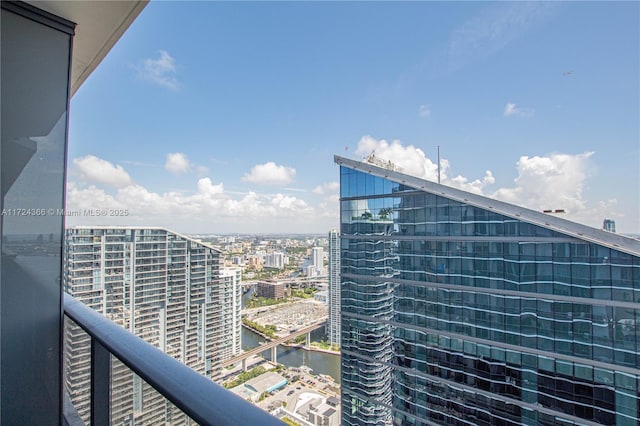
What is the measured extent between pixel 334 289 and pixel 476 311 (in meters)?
3.00

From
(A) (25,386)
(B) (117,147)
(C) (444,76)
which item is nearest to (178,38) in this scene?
(B) (117,147)

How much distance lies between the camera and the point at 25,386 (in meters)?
0.95

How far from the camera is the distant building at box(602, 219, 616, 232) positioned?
3832 millimetres

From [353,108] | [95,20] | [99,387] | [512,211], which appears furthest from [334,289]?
[95,20]

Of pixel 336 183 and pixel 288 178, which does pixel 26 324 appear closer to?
pixel 336 183

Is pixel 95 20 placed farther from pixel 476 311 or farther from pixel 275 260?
pixel 476 311

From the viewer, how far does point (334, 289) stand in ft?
22.0

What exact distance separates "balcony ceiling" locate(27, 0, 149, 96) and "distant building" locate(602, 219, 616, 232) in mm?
5428

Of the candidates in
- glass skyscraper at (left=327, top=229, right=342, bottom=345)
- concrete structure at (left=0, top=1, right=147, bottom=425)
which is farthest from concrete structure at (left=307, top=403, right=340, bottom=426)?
concrete structure at (left=0, top=1, right=147, bottom=425)

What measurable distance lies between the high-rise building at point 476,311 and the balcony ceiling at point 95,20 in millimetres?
4918

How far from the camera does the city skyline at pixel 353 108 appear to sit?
11.2 ft

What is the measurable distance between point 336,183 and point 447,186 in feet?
7.71

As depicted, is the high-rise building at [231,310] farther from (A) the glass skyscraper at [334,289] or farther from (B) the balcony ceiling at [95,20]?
(B) the balcony ceiling at [95,20]

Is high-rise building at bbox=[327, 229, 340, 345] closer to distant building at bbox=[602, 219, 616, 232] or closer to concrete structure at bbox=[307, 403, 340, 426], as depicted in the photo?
concrete structure at bbox=[307, 403, 340, 426]
